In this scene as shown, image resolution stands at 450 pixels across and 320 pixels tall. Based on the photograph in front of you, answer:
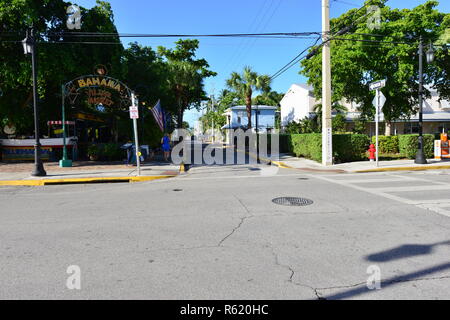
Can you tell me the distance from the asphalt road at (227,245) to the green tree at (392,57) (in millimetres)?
12659

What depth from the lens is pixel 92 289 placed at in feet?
10.6

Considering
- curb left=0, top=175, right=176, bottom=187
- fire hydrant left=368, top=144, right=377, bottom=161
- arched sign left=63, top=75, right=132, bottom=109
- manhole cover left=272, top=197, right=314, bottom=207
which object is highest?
arched sign left=63, top=75, right=132, bottom=109

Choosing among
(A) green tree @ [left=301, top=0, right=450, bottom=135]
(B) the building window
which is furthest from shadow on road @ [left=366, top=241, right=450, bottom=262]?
(B) the building window

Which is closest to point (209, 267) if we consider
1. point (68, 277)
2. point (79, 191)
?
point (68, 277)

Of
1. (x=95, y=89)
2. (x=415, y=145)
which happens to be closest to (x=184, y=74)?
(x=95, y=89)

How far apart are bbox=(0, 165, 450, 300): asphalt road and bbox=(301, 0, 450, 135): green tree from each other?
1266cm

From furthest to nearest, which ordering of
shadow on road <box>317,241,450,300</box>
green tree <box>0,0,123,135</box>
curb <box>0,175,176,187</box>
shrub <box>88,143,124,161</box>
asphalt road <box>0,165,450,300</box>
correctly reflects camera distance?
shrub <box>88,143,124,161</box>, green tree <box>0,0,123,135</box>, curb <box>0,175,176,187</box>, asphalt road <box>0,165,450,300</box>, shadow on road <box>317,241,450,300</box>

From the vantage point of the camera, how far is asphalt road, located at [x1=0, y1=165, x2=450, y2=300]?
3244mm

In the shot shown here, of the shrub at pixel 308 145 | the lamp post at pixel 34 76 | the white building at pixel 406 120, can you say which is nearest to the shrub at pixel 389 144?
the shrub at pixel 308 145

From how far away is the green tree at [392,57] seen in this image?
727 inches

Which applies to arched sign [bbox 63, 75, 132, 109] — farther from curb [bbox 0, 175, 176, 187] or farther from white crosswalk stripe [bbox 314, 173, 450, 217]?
white crosswalk stripe [bbox 314, 173, 450, 217]

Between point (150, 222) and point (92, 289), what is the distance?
8.27 ft

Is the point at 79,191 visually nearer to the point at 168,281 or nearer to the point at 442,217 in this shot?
the point at 168,281

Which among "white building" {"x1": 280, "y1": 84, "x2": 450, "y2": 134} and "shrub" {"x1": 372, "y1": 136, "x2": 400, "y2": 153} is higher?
"white building" {"x1": 280, "y1": 84, "x2": 450, "y2": 134}
